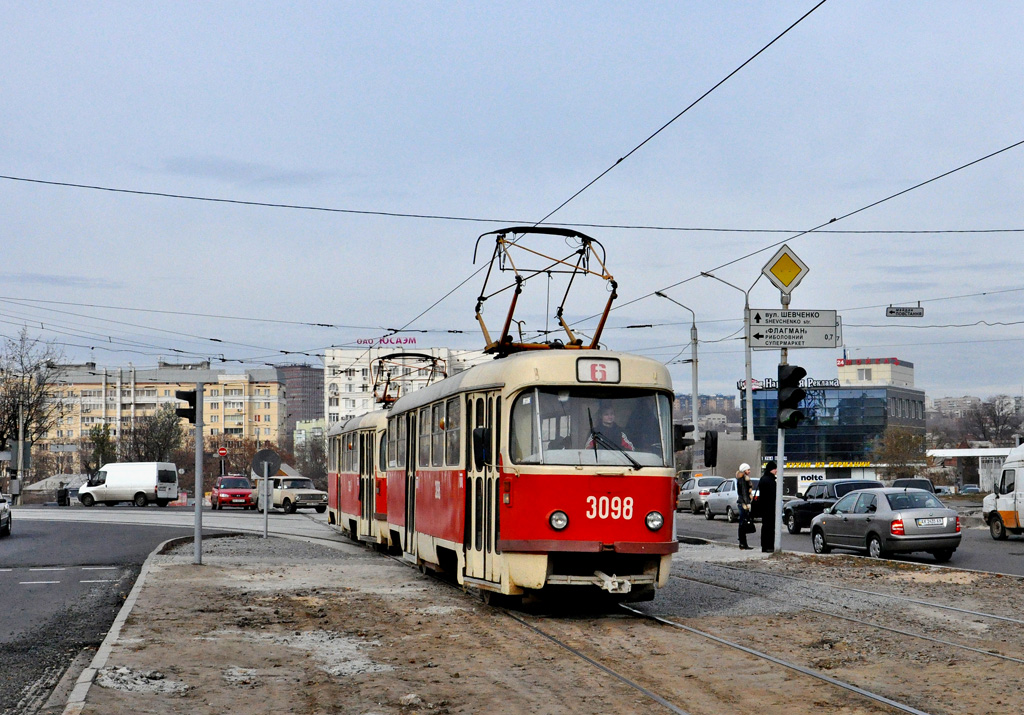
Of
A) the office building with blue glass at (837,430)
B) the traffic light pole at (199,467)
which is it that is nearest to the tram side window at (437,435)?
the traffic light pole at (199,467)

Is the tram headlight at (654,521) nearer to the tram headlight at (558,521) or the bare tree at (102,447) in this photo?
the tram headlight at (558,521)

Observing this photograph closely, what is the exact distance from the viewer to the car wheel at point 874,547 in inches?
827

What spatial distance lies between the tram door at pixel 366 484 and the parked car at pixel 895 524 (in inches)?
353

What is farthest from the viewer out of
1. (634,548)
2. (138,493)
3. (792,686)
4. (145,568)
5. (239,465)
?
(239,465)

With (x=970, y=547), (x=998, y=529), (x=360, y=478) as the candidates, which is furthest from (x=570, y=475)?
(x=998, y=529)

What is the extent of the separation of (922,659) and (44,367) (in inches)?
2620

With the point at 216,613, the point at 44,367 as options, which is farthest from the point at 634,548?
the point at 44,367

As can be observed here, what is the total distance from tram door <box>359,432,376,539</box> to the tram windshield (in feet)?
35.6

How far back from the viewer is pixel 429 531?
16281mm

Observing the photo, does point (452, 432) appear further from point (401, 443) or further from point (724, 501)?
point (724, 501)

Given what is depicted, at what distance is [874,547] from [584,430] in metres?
10.7

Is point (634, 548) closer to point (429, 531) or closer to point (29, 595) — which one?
point (429, 531)

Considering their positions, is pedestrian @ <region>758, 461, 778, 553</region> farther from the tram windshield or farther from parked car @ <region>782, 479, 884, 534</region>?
the tram windshield

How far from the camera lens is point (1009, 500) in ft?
85.9
